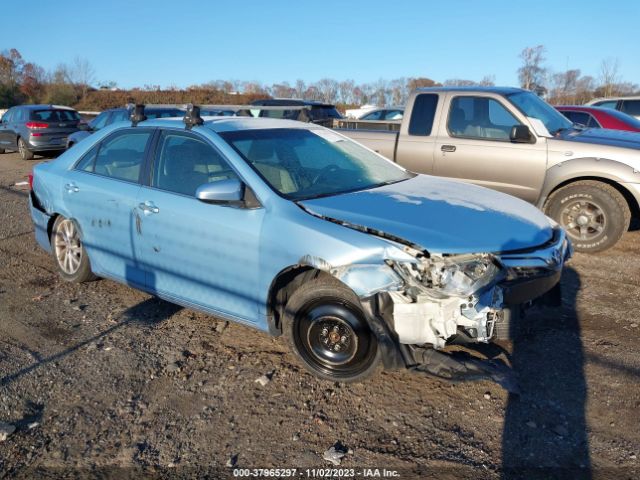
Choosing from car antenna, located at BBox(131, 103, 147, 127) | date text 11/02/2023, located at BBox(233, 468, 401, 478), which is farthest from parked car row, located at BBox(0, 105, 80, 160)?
date text 11/02/2023, located at BBox(233, 468, 401, 478)

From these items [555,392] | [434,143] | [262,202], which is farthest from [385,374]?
[434,143]

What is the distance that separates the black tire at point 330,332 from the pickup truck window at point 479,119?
4331mm

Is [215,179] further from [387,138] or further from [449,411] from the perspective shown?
[387,138]

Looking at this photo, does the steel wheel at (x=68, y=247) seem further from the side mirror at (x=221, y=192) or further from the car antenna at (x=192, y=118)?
the side mirror at (x=221, y=192)

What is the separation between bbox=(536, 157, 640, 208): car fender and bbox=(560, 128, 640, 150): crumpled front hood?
0.80ft

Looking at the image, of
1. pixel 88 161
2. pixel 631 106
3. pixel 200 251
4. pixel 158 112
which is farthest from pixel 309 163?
pixel 631 106

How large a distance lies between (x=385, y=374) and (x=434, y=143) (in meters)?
4.30

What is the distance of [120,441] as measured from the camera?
3.11 meters

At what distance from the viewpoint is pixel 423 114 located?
24.8 feet

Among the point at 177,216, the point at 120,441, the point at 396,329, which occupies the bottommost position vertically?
the point at 120,441

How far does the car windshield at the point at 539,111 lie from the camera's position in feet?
23.0

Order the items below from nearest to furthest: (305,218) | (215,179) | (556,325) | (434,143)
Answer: (305,218) → (215,179) → (556,325) → (434,143)

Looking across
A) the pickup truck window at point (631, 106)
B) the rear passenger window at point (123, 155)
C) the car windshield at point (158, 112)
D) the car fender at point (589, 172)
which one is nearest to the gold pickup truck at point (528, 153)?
the car fender at point (589, 172)

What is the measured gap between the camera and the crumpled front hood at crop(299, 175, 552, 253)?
10.9 feet
